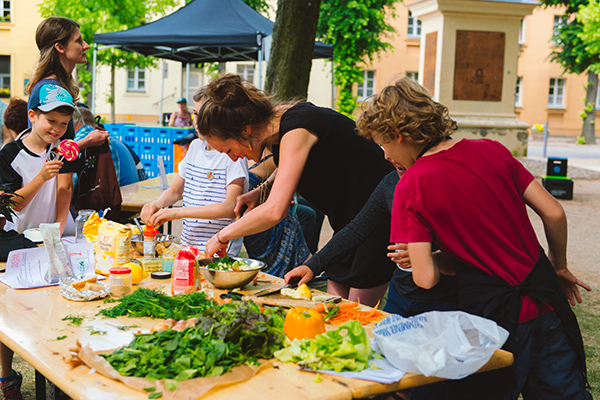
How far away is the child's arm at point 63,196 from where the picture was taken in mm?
3373

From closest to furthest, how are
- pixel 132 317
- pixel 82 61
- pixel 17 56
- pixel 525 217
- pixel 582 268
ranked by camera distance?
pixel 525 217 < pixel 132 317 < pixel 82 61 < pixel 582 268 < pixel 17 56

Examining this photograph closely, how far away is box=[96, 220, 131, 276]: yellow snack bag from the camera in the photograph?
8.75 ft

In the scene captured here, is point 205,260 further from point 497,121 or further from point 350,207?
point 497,121

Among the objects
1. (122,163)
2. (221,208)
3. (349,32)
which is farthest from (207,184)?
(349,32)

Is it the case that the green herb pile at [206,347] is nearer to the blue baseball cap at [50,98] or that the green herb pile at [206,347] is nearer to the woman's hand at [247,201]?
the woman's hand at [247,201]

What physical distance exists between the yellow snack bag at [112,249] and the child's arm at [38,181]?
1.92 ft

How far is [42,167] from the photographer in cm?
311

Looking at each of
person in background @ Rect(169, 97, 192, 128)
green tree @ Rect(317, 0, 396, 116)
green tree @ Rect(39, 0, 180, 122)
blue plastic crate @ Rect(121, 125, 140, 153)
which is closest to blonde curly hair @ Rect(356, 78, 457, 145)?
blue plastic crate @ Rect(121, 125, 140, 153)

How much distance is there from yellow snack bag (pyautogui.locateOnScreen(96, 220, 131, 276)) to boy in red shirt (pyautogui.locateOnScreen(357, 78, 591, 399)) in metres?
1.32

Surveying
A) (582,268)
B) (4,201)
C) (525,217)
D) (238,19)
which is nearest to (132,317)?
(4,201)

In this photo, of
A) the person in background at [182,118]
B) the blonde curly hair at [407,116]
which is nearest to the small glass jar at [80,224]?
the blonde curly hair at [407,116]

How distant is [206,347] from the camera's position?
5.25ft

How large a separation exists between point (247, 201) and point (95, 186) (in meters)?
1.51

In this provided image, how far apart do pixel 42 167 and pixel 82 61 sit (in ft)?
3.54
